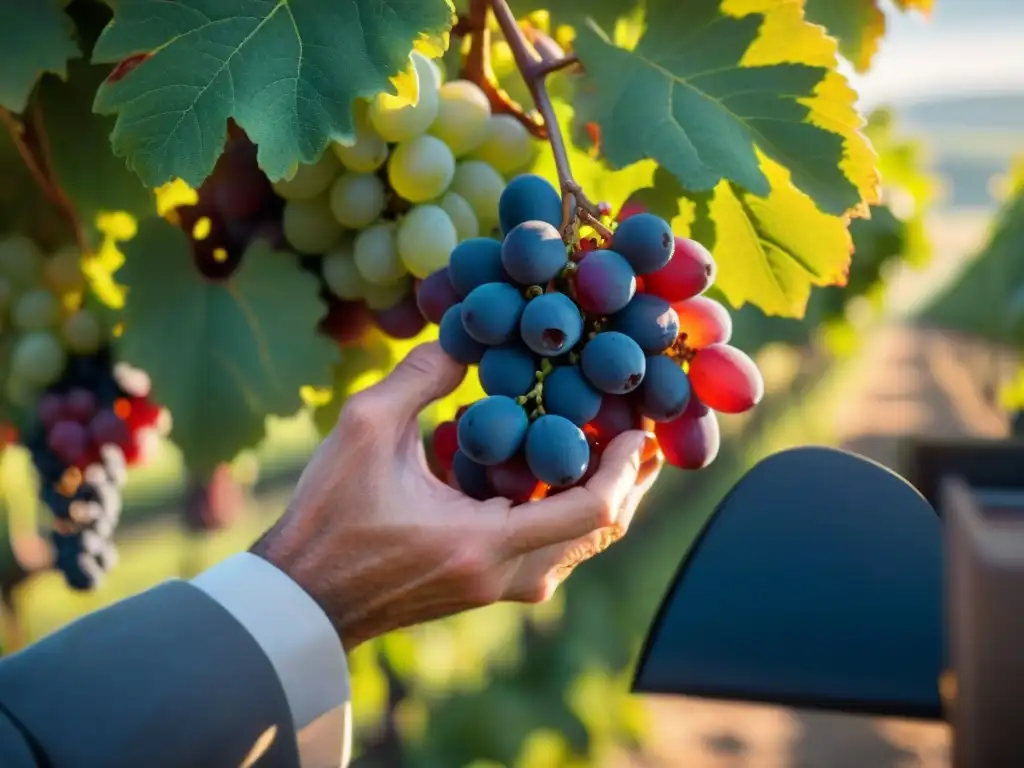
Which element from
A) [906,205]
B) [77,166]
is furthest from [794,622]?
[906,205]

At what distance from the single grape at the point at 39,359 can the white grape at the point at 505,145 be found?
0.49 metres

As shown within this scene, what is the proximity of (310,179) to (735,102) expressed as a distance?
314 millimetres

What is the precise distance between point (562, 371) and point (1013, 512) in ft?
1.47

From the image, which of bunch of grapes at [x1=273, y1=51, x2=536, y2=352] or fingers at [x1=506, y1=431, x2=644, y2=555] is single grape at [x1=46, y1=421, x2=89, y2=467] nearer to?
bunch of grapes at [x1=273, y1=51, x2=536, y2=352]

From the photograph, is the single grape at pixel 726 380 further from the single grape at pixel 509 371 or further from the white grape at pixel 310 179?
the white grape at pixel 310 179

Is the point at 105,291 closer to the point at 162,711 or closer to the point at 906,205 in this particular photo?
the point at 162,711

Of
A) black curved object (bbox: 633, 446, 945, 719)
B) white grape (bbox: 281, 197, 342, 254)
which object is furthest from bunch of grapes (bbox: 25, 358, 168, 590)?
black curved object (bbox: 633, 446, 945, 719)

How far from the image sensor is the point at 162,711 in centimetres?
71

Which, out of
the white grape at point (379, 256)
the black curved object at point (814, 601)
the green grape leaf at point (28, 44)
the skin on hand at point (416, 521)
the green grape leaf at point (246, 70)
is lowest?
the black curved object at point (814, 601)

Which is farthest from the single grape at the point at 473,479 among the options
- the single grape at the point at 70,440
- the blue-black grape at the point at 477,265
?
the single grape at the point at 70,440

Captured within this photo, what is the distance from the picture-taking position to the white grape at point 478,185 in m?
0.82

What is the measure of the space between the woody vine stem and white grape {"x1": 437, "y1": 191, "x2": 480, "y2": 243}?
0.08 m

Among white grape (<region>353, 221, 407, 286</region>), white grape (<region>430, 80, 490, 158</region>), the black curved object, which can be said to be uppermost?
white grape (<region>430, 80, 490, 158</region>)

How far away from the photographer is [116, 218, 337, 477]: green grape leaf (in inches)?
33.1
